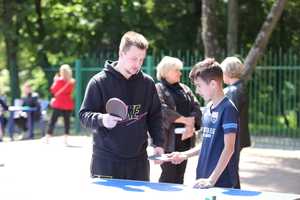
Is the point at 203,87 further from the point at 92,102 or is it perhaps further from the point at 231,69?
the point at 231,69

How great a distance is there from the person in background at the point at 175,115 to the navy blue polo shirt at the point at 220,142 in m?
2.41

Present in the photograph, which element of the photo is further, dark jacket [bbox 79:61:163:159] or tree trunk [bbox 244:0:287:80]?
tree trunk [bbox 244:0:287:80]

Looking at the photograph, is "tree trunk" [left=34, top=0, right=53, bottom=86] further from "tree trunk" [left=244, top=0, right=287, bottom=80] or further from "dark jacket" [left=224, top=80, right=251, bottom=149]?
"dark jacket" [left=224, top=80, right=251, bottom=149]

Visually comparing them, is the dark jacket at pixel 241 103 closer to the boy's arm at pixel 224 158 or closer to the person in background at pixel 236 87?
the person in background at pixel 236 87

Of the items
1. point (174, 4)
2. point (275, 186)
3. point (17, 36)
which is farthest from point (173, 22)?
point (275, 186)

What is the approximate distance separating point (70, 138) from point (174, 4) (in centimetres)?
867

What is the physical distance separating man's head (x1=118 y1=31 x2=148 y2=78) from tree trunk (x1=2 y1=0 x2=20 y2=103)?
59.3 ft

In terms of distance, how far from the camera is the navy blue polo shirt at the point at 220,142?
490cm

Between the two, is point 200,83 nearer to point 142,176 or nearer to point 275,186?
point 142,176

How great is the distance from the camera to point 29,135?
18.2m

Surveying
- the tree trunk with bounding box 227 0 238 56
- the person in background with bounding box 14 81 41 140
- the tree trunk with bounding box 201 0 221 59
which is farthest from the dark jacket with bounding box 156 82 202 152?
the tree trunk with bounding box 227 0 238 56

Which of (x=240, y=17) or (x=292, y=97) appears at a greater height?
(x=240, y=17)

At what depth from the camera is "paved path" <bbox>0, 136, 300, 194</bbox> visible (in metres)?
10.4

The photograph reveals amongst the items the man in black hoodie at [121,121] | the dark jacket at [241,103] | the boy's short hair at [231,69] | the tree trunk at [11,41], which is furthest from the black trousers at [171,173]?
the tree trunk at [11,41]
